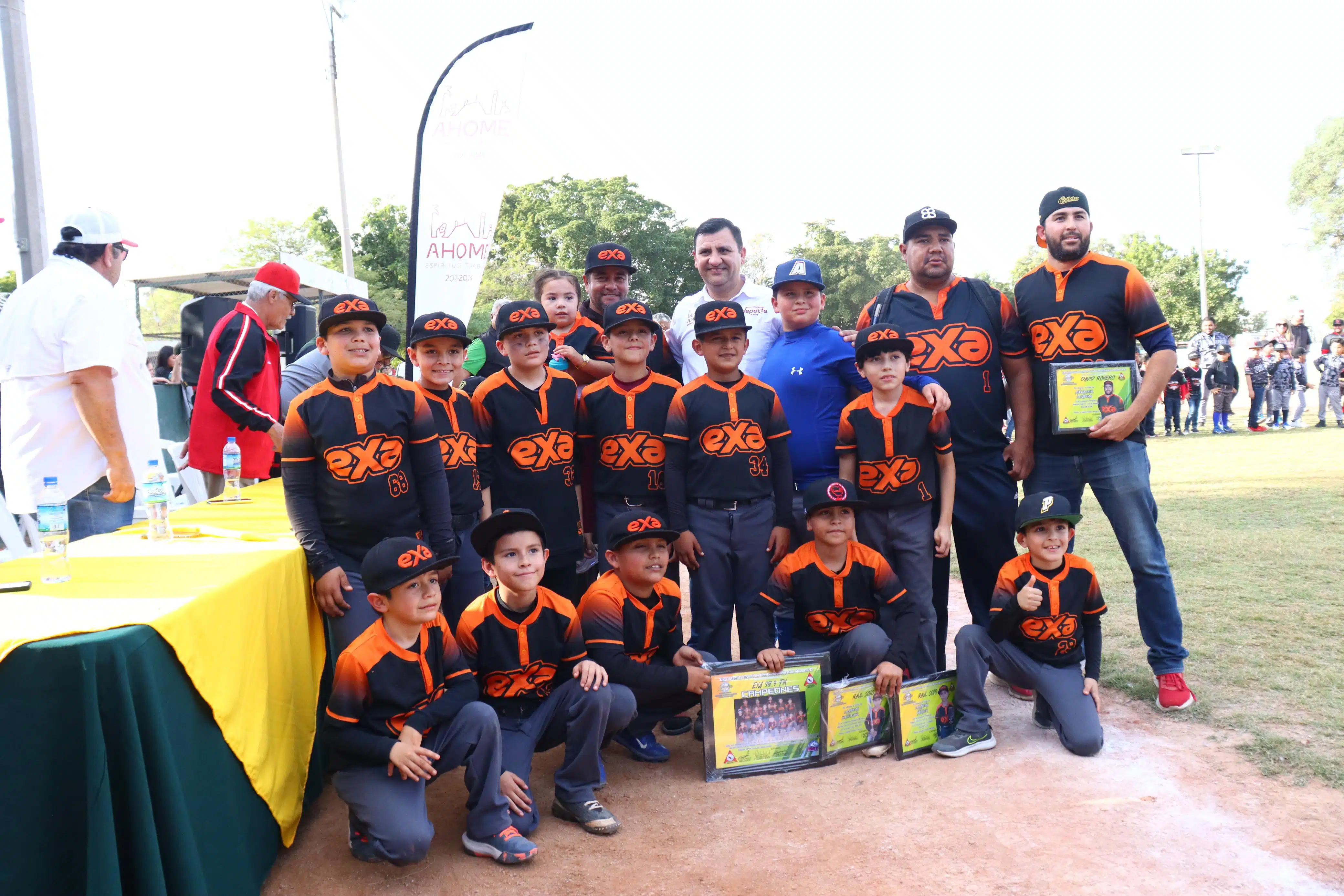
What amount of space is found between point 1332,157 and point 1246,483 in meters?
46.9

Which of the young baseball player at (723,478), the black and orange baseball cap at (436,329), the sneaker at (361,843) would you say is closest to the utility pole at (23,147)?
the black and orange baseball cap at (436,329)

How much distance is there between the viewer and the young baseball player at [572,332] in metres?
5.16

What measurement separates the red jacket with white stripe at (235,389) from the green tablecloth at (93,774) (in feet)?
9.14

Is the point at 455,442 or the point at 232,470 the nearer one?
the point at 455,442

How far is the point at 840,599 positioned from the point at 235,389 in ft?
11.3

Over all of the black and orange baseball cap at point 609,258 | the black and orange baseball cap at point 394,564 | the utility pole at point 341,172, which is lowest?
the black and orange baseball cap at point 394,564

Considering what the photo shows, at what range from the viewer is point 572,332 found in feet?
17.7

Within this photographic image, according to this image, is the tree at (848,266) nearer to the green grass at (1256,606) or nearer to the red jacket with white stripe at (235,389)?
the green grass at (1256,606)

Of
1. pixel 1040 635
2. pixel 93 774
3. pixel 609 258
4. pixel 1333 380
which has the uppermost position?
pixel 609 258

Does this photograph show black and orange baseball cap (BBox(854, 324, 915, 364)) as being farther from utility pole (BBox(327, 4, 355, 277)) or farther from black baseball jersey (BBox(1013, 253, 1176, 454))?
utility pole (BBox(327, 4, 355, 277))

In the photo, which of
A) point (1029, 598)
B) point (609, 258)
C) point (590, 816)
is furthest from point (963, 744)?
point (609, 258)

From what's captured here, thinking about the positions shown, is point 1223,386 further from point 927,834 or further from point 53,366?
point 53,366

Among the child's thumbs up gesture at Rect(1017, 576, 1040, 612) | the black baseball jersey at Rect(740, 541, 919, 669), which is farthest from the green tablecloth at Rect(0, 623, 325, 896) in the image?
the child's thumbs up gesture at Rect(1017, 576, 1040, 612)

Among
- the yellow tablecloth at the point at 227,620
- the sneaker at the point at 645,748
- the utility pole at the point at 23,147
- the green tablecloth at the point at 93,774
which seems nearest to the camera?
the green tablecloth at the point at 93,774
